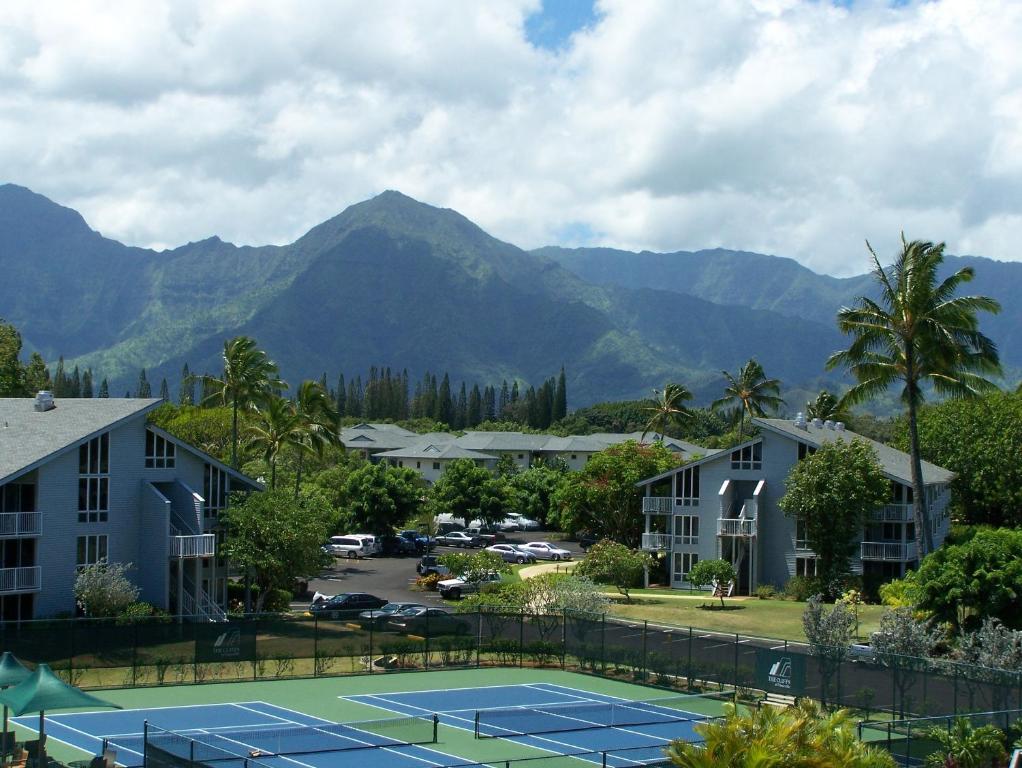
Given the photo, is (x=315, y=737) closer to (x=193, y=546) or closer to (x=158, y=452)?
(x=193, y=546)

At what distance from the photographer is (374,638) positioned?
133ft

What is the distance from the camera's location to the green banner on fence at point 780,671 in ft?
115

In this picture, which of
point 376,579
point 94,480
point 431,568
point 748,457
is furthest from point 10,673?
point 748,457

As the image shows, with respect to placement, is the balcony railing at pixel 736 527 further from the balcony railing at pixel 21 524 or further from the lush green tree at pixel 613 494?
the balcony railing at pixel 21 524

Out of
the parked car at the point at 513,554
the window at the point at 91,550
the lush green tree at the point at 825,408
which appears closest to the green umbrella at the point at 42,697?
the window at the point at 91,550

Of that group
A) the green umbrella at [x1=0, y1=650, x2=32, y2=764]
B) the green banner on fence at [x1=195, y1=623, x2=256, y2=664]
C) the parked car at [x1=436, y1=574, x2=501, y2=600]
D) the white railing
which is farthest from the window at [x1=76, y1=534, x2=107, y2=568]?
the white railing

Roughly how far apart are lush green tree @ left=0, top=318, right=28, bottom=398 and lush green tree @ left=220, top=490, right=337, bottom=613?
3509 centimetres

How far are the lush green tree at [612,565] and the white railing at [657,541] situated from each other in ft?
13.4

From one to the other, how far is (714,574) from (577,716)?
27.7m

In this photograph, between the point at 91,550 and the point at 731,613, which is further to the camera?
the point at 731,613

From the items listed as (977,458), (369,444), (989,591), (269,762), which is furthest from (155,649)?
(369,444)

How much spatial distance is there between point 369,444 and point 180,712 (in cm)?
10197

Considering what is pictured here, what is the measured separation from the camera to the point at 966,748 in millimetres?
23734

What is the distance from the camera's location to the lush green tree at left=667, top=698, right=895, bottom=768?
1681 centimetres
